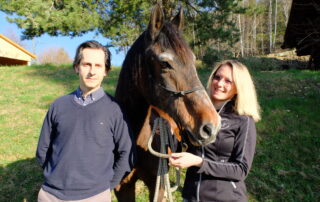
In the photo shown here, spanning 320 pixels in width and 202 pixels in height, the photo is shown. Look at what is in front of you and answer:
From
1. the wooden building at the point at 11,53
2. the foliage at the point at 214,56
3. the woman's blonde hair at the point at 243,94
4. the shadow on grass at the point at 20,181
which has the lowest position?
the shadow on grass at the point at 20,181

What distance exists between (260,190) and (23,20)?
9033 mm

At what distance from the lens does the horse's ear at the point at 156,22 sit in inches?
70.9

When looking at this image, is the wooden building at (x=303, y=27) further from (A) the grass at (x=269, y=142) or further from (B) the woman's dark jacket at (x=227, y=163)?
(B) the woman's dark jacket at (x=227, y=163)

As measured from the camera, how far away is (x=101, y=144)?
1648 millimetres

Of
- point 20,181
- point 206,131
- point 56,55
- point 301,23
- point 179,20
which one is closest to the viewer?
point 206,131

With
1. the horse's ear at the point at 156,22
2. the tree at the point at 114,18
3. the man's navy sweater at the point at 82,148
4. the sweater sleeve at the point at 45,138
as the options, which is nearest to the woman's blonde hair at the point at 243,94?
the horse's ear at the point at 156,22

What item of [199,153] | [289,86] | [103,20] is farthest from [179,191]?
[103,20]

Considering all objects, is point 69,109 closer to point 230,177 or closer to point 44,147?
point 44,147

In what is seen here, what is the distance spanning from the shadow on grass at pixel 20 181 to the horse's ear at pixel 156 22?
139 inches

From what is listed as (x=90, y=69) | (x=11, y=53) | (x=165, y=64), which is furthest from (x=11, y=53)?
(x=165, y=64)

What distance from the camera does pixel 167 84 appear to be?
1737 mm

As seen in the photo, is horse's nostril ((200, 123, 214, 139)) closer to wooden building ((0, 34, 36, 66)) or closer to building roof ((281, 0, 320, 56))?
building roof ((281, 0, 320, 56))

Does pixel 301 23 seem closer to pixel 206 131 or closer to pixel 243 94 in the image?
pixel 243 94

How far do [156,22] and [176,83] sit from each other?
58cm
